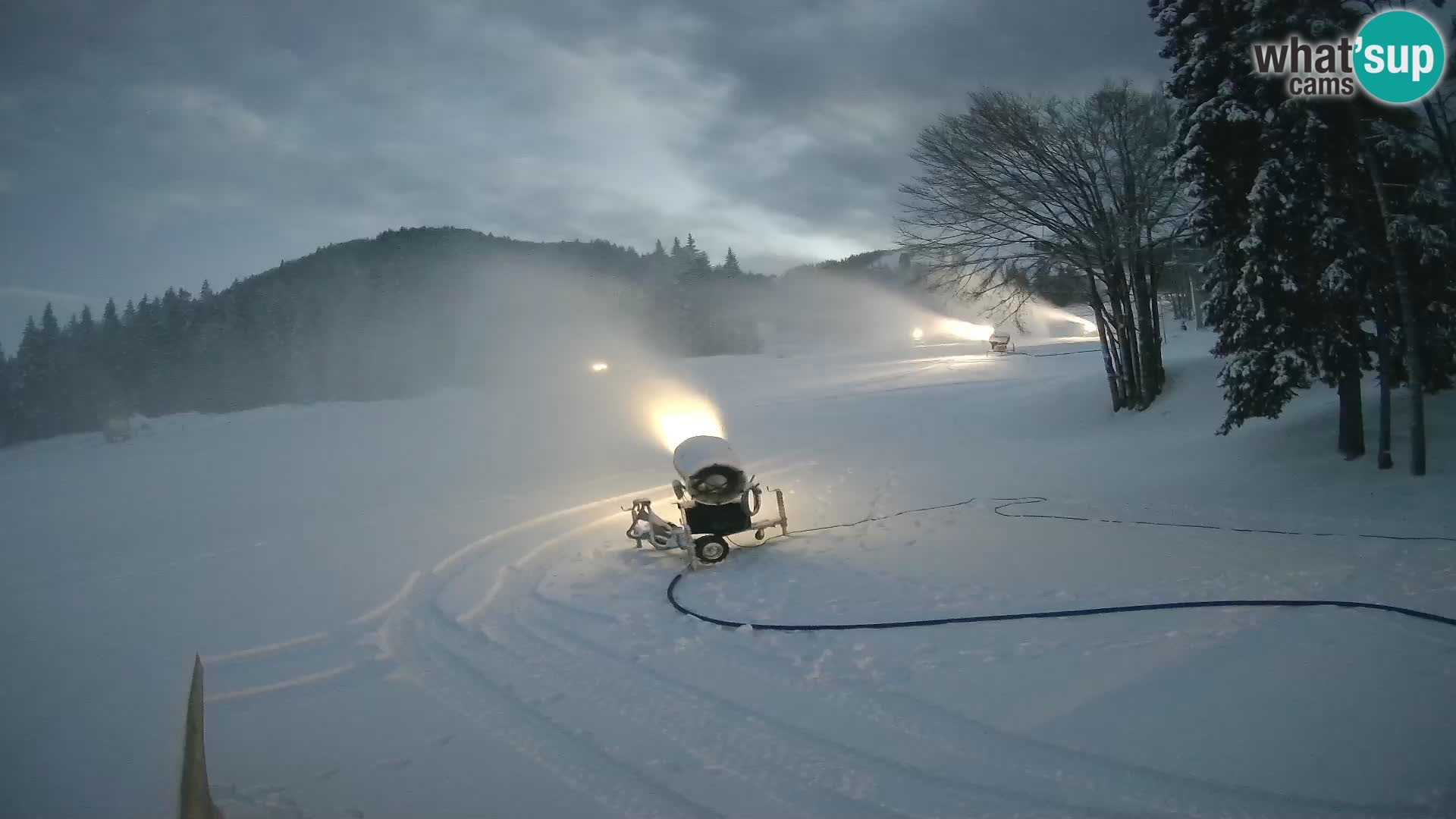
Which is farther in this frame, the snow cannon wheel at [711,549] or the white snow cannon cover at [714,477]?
the white snow cannon cover at [714,477]

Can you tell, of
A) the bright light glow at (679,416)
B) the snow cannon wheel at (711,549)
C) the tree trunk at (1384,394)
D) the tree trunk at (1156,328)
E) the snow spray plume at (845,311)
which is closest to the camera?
the snow cannon wheel at (711,549)

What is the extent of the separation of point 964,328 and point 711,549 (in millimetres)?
71726

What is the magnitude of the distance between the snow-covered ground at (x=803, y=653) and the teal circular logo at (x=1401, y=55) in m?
4.91

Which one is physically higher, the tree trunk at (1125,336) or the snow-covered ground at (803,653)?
the tree trunk at (1125,336)

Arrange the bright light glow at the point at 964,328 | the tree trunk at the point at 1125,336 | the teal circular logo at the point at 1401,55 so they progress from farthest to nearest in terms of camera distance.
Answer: the bright light glow at the point at 964,328 < the tree trunk at the point at 1125,336 < the teal circular logo at the point at 1401,55

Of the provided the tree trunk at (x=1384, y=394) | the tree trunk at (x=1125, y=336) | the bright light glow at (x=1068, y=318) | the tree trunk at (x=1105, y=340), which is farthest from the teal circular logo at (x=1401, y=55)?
the bright light glow at (x=1068, y=318)

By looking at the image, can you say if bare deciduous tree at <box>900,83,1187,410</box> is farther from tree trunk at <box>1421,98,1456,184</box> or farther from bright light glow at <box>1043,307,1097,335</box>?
bright light glow at <box>1043,307,1097,335</box>

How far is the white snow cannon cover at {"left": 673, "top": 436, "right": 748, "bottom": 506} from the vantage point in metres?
9.57

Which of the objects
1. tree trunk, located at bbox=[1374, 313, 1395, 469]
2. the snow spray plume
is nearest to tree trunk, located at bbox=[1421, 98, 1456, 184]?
tree trunk, located at bbox=[1374, 313, 1395, 469]

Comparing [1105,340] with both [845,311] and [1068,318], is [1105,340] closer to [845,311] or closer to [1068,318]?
[1068,318]

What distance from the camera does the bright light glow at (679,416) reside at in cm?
2333

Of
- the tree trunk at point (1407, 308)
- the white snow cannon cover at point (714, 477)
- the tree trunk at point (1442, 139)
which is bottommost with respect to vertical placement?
the white snow cannon cover at point (714, 477)

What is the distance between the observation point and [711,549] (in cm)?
942

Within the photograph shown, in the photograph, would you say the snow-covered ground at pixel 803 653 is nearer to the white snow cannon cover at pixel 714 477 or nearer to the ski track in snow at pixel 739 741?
the ski track in snow at pixel 739 741
